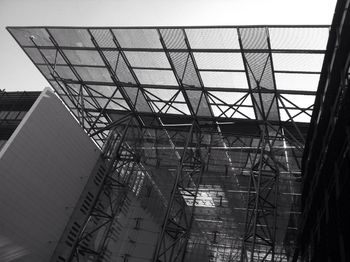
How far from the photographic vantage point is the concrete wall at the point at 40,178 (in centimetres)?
1712

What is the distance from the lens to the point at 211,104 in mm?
21891

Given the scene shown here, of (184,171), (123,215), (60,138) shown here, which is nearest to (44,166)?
(60,138)

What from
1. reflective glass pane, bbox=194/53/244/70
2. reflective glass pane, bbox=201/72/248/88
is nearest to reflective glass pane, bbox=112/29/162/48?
reflective glass pane, bbox=194/53/244/70

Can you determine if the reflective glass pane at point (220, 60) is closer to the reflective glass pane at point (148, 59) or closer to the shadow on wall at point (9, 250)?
the reflective glass pane at point (148, 59)

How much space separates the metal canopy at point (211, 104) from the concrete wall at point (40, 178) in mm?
3770

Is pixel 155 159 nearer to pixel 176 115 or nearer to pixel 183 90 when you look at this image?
pixel 176 115

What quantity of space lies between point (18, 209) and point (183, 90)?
34.4ft

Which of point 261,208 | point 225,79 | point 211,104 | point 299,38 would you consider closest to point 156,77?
point 211,104

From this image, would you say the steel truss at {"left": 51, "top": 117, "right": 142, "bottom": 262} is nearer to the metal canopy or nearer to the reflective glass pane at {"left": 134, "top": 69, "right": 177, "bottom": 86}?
the metal canopy

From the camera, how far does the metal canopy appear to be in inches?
705

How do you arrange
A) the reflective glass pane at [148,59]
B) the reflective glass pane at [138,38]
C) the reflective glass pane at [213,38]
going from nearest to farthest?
the reflective glass pane at [213,38] < the reflective glass pane at [138,38] < the reflective glass pane at [148,59]

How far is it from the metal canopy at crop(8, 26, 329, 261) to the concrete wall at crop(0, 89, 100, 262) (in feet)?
12.4

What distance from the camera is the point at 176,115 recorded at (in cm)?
2367

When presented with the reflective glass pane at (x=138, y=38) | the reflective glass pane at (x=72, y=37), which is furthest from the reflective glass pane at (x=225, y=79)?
the reflective glass pane at (x=72, y=37)
